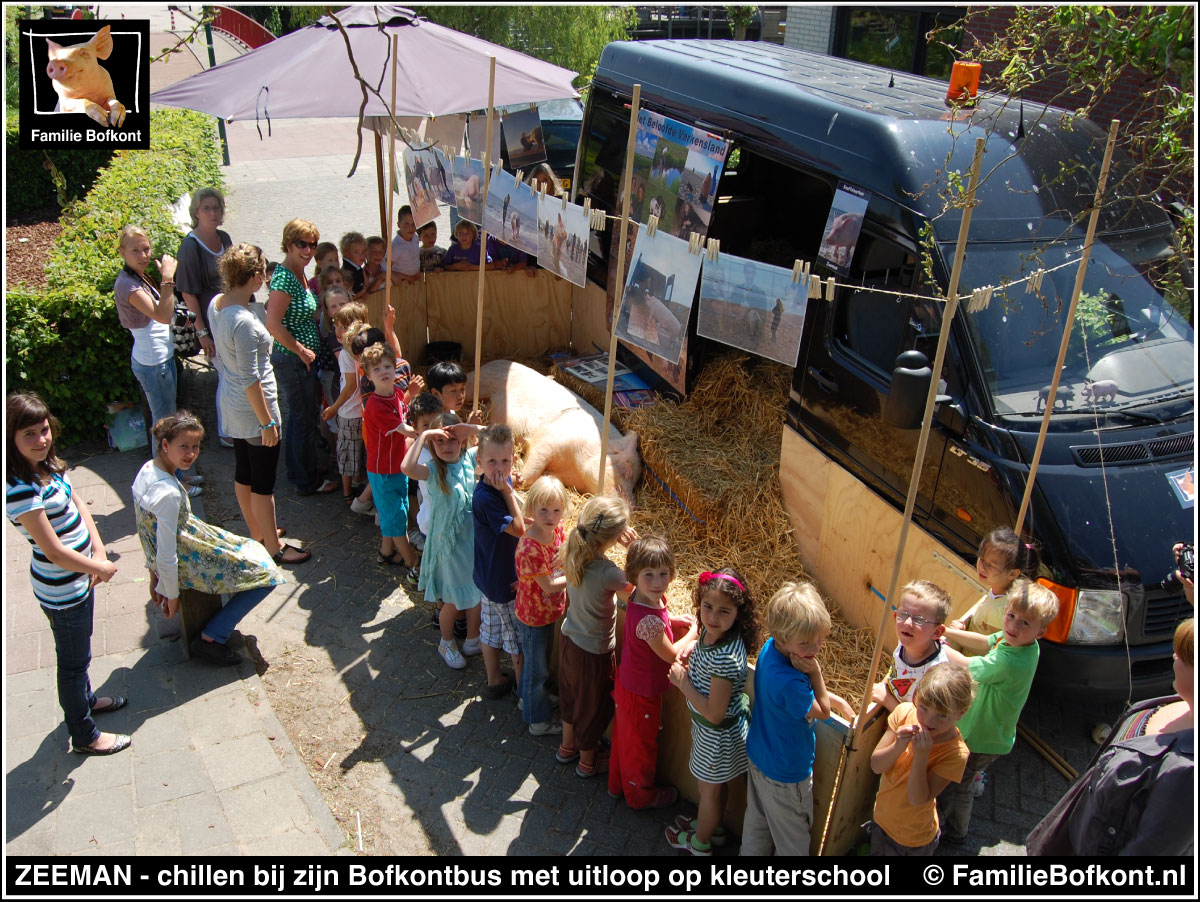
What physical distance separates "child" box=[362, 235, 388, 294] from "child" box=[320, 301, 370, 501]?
3.36 ft

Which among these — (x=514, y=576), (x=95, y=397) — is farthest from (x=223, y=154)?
(x=514, y=576)

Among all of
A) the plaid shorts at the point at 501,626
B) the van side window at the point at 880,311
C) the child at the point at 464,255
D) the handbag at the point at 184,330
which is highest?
the van side window at the point at 880,311

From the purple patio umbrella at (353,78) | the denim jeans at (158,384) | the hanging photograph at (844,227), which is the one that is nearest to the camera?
the hanging photograph at (844,227)

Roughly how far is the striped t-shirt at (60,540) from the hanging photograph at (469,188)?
3.26 m

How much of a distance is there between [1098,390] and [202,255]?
20.5 ft

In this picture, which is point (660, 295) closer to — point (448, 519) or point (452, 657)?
point (448, 519)

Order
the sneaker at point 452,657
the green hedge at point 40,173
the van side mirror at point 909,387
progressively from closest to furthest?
the van side mirror at point 909,387 < the sneaker at point 452,657 < the green hedge at point 40,173

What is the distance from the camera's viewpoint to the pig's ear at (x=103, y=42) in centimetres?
755

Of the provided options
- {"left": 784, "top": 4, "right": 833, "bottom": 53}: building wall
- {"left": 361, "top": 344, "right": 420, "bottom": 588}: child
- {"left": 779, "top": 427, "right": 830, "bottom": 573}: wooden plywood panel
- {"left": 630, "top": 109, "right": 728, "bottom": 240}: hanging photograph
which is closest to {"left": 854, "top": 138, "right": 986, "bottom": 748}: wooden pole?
{"left": 779, "top": 427, "right": 830, "bottom": 573}: wooden plywood panel

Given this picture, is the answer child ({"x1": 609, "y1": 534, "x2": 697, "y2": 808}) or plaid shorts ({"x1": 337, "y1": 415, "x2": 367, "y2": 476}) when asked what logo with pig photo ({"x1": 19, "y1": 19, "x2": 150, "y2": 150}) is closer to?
plaid shorts ({"x1": 337, "y1": 415, "x2": 367, "y2": 476})

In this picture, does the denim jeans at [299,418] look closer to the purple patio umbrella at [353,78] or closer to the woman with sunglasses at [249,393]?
the woman with sunglasses at [249,393]

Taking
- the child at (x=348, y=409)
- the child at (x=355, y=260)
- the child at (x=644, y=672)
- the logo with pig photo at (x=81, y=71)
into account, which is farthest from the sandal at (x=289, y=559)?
the logo with pig photo at (x=81, y=71)

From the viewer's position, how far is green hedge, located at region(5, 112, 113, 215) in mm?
13891

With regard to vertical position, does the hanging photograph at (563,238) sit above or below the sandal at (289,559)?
above
